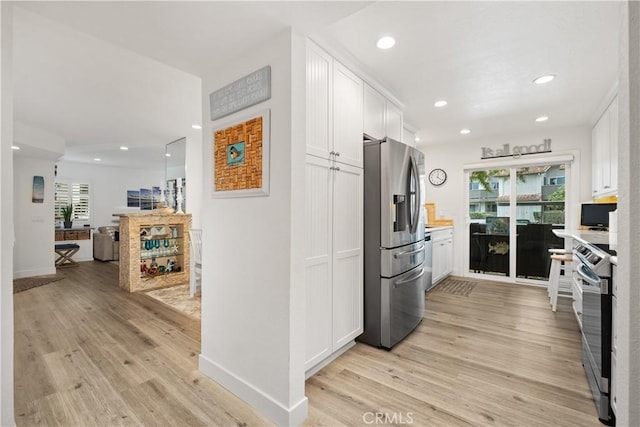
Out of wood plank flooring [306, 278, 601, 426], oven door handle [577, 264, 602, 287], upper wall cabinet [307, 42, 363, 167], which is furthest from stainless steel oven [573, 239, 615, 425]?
upper wall cabinet [307, 42, 363, 167]

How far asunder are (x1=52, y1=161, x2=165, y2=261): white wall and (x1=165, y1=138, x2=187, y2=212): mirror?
299 cm

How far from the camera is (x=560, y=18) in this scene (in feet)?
6.21

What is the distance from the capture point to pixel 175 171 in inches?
212

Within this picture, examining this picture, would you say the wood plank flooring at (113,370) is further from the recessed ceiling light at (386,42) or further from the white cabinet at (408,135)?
the white cabinet at (408,135)

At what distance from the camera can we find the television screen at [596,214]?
3576 mm

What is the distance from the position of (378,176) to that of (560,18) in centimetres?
157

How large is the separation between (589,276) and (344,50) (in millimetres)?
2360

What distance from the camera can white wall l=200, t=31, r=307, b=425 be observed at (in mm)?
1605

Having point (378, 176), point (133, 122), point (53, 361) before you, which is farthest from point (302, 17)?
point (133, 122)

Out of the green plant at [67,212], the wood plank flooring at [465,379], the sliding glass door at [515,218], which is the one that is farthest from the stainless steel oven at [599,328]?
the green plant at [67,212]

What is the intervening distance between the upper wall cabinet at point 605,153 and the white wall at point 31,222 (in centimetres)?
834

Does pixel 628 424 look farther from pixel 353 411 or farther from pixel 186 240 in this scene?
pixel 186 240

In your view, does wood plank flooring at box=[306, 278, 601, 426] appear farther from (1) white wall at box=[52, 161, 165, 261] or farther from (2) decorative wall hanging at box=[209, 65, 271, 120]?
(1) white wall at box=[52, 161, 165, 261]

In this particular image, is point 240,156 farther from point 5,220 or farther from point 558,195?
point 558,195
